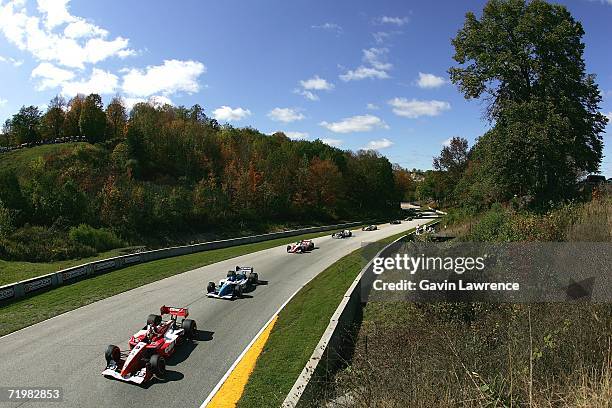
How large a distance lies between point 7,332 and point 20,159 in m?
60.2

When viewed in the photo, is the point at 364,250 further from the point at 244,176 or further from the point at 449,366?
→ the point at 244,176

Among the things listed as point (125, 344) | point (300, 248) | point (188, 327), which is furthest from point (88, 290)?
point (300, 248)

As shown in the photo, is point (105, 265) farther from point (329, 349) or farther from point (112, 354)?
point (329, 349)

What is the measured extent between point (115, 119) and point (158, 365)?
86.0 m

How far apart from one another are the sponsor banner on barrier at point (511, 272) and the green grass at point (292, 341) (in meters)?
3.79

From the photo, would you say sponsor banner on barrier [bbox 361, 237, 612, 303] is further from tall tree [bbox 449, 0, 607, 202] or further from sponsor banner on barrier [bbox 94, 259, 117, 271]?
sponsor banner on barrier [bbox 94, 259, 117, 271]

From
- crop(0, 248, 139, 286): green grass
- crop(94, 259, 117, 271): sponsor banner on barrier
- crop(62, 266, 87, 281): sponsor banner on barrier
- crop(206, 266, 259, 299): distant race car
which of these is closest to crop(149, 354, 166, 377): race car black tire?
crop(206, 266, 259, 299): distant race car

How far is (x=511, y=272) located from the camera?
10.4 meters

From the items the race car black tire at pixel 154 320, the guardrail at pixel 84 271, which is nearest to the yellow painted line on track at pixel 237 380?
the race car black tire at pixel 154 320

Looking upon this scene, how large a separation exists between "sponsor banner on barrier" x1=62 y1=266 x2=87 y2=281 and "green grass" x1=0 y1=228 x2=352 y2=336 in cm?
63

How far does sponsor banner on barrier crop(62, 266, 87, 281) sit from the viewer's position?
23594 mm

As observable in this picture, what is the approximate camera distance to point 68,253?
33375 millimetres

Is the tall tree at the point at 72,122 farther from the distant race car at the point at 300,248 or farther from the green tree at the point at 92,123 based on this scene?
the distant race car at the point at 300,248

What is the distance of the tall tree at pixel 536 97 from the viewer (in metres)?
26.3
